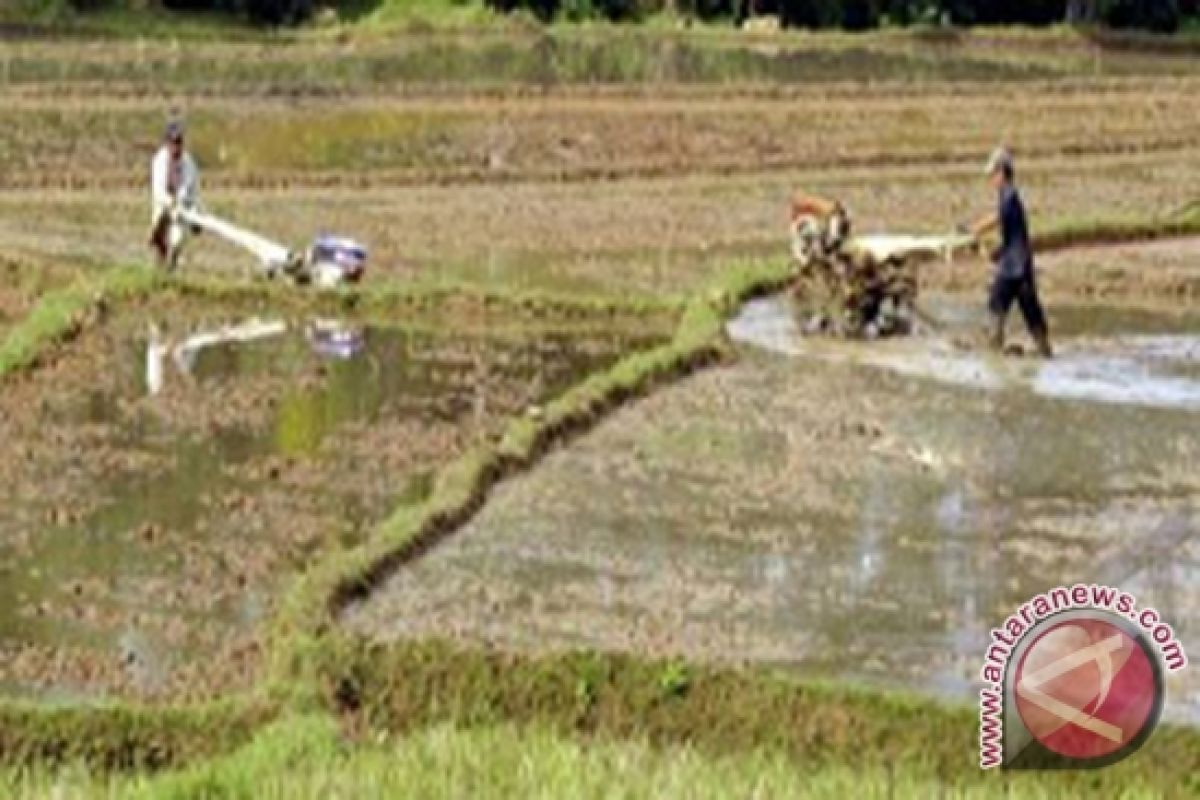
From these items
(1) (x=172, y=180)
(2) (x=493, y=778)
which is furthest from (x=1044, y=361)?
(2) (x=493, y=778)

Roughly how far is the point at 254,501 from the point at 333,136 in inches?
505

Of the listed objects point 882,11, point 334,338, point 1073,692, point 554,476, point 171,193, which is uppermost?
point 1073,692

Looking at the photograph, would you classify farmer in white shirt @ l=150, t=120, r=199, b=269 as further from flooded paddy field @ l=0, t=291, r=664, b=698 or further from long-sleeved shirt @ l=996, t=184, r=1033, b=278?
long-sleeved shirt @ l=996, t=184, r=1033, b=278

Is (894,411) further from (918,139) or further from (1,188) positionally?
(918,139)

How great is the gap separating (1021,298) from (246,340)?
12.5 feet

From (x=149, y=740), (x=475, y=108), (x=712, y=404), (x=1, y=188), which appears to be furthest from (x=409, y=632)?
(x=475, y=108)

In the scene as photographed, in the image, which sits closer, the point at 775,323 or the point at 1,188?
the point at 775,323

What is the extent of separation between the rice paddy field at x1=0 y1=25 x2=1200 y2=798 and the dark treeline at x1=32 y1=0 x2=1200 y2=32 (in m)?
14.2

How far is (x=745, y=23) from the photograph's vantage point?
34500 mm

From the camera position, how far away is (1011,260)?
12086mm

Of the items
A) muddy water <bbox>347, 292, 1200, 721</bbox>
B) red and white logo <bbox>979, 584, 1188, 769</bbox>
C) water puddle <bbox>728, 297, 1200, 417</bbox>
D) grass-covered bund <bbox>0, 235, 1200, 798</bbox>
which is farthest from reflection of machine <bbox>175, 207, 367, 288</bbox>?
red and white logo <bbox>979, 584, 1188, 769</bbox>

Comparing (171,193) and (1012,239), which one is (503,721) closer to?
(1012,239)

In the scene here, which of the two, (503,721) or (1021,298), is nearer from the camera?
(503,721)

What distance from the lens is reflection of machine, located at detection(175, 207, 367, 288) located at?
13.4 meters
